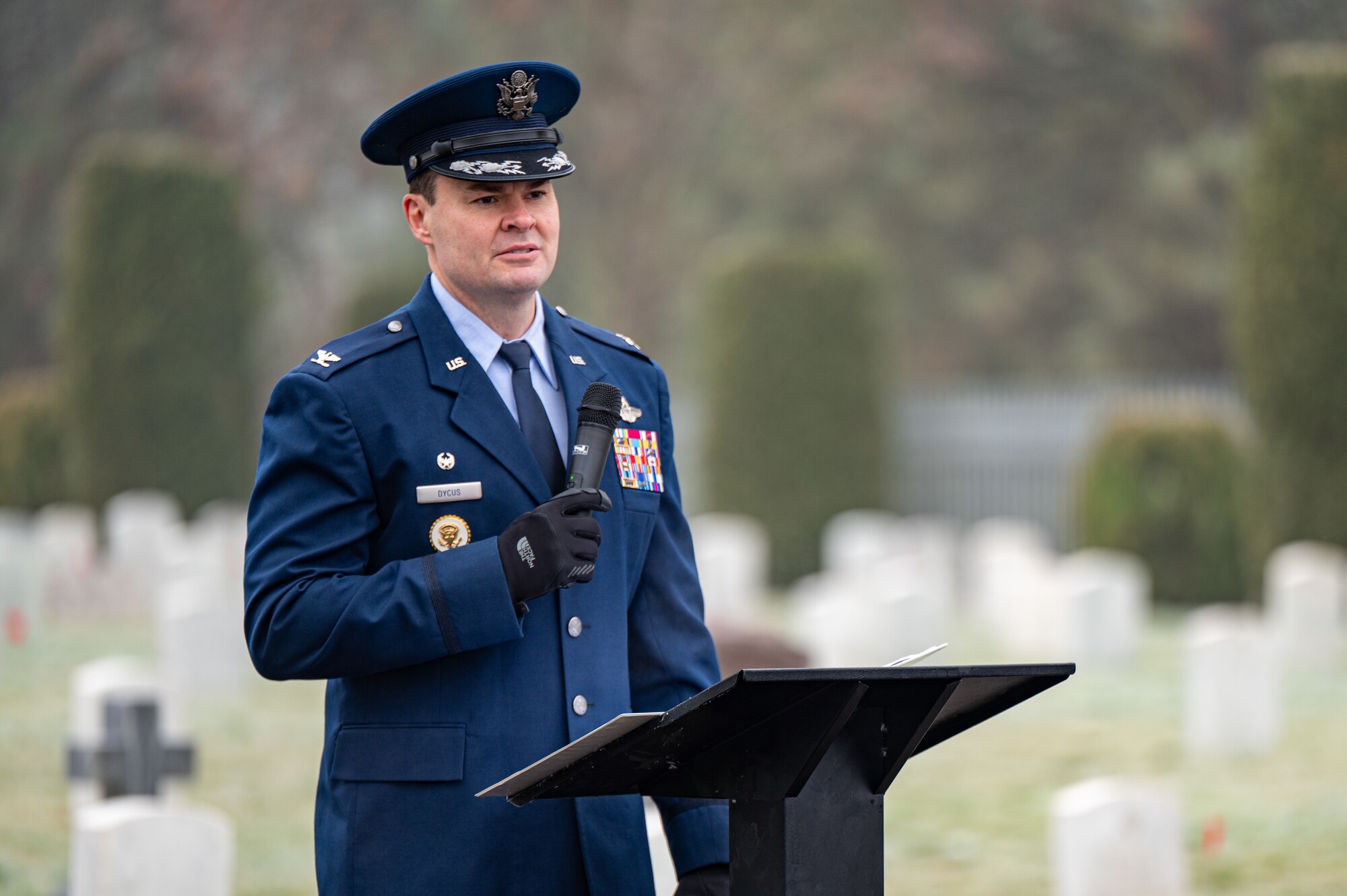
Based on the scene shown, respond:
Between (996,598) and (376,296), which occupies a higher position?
(376,296)

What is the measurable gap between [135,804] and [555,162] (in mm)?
2769

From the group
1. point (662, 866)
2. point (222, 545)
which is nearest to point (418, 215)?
point (662, 866)

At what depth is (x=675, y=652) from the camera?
9.53ft

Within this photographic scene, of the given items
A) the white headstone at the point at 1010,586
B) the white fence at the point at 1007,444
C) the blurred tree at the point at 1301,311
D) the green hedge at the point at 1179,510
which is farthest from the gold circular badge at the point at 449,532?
the white fence at the point at 1007,444

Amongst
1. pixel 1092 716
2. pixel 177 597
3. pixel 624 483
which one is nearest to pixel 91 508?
pixel 177 597

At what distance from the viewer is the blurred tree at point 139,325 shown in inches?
672

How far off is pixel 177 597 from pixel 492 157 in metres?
8.19

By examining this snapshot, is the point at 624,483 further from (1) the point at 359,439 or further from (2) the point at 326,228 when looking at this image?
(2) the point at 326,228

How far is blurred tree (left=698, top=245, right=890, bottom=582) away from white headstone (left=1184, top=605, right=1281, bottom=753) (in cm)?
904

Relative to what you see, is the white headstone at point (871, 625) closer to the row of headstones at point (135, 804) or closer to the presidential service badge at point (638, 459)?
the row of headstones at point (135, 804)

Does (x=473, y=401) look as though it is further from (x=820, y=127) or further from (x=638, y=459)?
(x=820, y=127)

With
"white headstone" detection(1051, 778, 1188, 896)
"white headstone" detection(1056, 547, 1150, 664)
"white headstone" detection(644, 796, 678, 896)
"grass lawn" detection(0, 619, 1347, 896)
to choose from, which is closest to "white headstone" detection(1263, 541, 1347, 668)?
"grass lawn" detection(0, 619, 1347, 896)

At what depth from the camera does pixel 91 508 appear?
676 inches

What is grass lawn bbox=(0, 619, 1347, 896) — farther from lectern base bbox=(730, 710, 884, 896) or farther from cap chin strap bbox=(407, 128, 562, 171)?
cap chin strap bbox=(407, 128, 562, 171)
